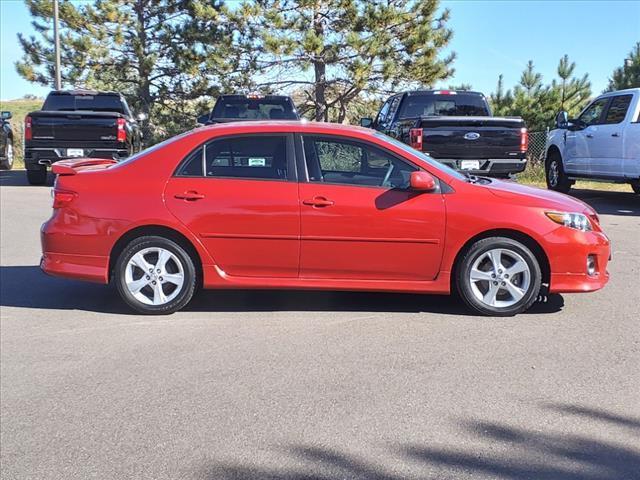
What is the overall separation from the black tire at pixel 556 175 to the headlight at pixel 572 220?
900 cm

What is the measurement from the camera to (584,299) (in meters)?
6.37

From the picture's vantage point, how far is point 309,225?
5.74m

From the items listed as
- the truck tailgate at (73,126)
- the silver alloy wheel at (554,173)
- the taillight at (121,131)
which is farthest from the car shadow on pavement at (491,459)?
the truck tailgate at (73,126)

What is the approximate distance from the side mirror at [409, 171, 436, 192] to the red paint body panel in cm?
9

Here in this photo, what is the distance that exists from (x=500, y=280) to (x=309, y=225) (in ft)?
5.43

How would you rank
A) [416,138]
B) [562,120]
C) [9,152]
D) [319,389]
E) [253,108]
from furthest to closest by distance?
[9,152] → [253,108] → [562,120] → [416,138] → [319,389]

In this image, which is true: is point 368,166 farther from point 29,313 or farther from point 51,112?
point 51,112

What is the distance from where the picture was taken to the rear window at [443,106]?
44.3ft

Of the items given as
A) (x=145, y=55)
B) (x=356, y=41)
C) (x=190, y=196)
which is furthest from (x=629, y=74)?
(x=190, y=196)

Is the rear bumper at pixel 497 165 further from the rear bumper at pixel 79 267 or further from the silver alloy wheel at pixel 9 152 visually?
the silver alloy wheel at pixel 9 152

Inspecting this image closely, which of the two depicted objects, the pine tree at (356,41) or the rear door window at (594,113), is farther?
the pine tree at (356,41)

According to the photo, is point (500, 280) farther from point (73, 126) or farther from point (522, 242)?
point (73, 126)

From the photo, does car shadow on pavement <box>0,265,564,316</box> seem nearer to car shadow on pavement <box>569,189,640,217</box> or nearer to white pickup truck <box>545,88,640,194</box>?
car shadow on pavement <box>569,189,640,217</box>

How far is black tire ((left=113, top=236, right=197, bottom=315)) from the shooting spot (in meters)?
5.86
